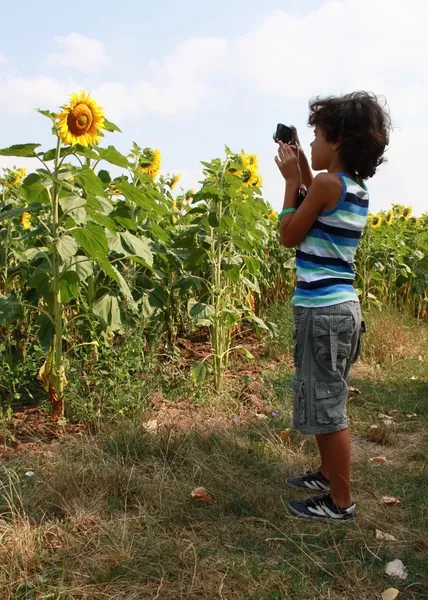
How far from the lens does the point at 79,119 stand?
10.0 ft

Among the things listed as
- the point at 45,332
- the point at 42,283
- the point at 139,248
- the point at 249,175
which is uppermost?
the point at 249,175

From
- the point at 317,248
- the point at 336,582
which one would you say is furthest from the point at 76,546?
the point at 317,248

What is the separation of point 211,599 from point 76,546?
49 centimetres

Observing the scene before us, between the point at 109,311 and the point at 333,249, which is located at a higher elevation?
the point at 333,249

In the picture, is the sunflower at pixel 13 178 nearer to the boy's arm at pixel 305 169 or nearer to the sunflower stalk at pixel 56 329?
the sunflower stalk at pixel 56 329

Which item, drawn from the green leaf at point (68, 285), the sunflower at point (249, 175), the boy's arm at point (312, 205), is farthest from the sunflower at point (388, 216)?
the boy's arm at point (312, 205)

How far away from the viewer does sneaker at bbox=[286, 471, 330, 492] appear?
2828 mm

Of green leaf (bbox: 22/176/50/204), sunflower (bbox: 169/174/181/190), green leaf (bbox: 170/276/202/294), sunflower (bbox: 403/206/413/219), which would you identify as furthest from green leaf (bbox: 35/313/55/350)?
sunflower (bbox: 403/206/413/219)

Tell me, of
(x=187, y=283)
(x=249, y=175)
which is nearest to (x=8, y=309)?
(x=187, y=283)

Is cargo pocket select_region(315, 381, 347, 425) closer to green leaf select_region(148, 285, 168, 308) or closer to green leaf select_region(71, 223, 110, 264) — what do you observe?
green leaf select_region(71, 223, 110, 264)

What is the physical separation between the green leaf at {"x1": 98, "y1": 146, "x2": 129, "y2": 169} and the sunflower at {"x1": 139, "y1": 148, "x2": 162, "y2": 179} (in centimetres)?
140

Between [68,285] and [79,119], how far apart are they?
77 cm

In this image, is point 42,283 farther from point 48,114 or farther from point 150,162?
point 150,162

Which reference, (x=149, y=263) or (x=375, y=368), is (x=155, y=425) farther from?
(x=375, y=368)
